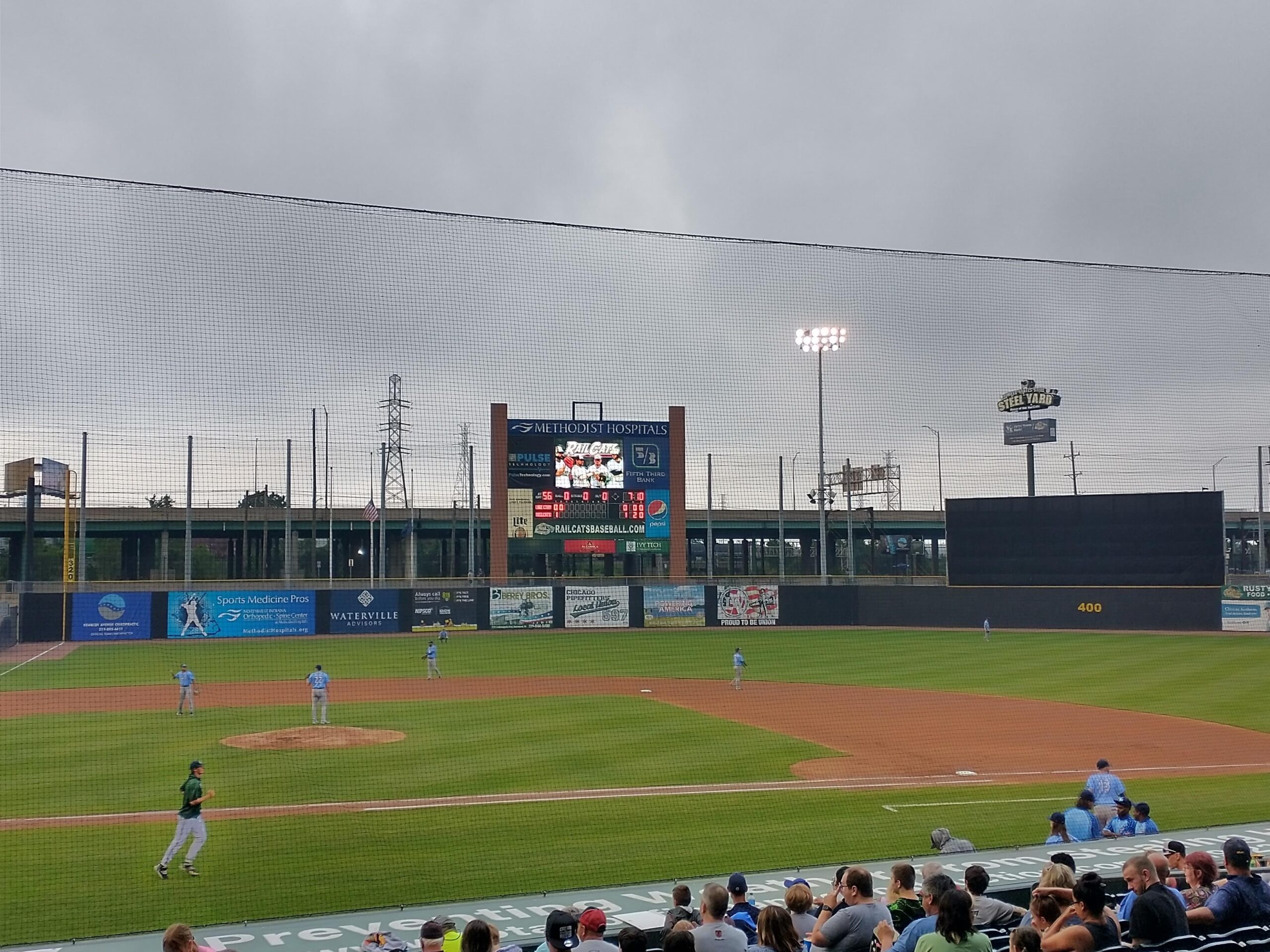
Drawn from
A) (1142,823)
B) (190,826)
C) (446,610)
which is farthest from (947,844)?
(446,610)

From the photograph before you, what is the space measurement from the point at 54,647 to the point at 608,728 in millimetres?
27364

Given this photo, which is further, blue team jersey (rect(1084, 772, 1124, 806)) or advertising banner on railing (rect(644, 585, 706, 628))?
advertising banner on railing (rect(644, 585, 706, 628))

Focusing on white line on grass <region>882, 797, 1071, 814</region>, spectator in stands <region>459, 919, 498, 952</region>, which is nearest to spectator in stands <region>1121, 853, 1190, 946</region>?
spectator in stands <region>459, 919, 498, 952</region>

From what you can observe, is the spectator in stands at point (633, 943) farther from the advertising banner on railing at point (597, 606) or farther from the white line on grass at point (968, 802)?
the advertising banner on railing at point (597, 606)

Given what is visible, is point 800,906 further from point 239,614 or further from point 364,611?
point 364,611

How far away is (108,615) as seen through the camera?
1551 inches

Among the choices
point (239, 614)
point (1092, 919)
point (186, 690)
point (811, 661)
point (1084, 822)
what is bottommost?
point (811, 661)

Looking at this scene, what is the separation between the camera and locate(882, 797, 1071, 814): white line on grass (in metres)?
14.0

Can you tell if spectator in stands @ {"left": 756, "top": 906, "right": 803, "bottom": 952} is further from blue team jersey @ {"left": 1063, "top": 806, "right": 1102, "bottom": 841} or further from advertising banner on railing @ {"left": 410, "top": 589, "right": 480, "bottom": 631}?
advertising banner on railing @ {"left": 410, "top": 589, "right": 480, "bottom": 631}

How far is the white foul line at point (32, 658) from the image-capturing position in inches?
1187

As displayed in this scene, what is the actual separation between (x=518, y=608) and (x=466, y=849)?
33.6 m

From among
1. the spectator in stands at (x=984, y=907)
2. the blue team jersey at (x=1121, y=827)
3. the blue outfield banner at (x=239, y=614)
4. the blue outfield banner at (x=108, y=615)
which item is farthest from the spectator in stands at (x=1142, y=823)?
the blue outfield banner at (x=108, y=615)

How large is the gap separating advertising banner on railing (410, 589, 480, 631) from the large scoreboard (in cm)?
594

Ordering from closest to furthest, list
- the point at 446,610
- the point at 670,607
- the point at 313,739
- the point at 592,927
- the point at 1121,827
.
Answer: the point at 592,927 → the point at 1121,827 → the point at 313,739 → the point at 446,610 → the point at 670,607
